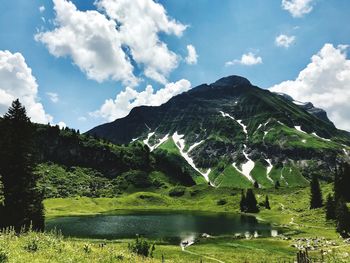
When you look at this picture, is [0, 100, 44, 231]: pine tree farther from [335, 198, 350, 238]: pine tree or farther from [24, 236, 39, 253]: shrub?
[335, 198, 350, 238]: pine tree

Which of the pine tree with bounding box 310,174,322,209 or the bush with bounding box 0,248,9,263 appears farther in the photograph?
the pine tree with bounding box 310,174,322,209

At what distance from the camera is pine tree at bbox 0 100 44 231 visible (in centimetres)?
4706

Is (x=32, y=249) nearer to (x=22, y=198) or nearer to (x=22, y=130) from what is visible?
(x=22, y=198)

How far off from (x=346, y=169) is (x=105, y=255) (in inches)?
5354

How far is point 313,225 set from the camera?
12219 centimetres

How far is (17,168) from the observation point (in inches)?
1956

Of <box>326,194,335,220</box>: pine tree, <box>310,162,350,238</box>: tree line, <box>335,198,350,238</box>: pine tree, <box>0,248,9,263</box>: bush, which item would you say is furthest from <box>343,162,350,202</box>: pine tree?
<box>0,248,9,263</box>: bush

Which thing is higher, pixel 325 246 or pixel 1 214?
pixel 1 214

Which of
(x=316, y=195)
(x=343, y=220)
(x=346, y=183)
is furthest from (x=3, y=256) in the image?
(x=316, y=195)

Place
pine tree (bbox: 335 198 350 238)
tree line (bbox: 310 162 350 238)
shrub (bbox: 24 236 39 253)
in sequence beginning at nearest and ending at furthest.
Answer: shrub (bbox: 24 236 39 253), pine tree (bbox: 335 198 350 238), tree line (bbox: 310 162 350 238)

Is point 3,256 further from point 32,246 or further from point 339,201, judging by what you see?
point 339,201

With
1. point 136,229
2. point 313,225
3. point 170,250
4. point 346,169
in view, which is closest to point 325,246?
point 170,250

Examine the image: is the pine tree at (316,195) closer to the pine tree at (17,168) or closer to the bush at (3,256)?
the pine tree at (17,168)

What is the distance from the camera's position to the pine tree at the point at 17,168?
47.1m
